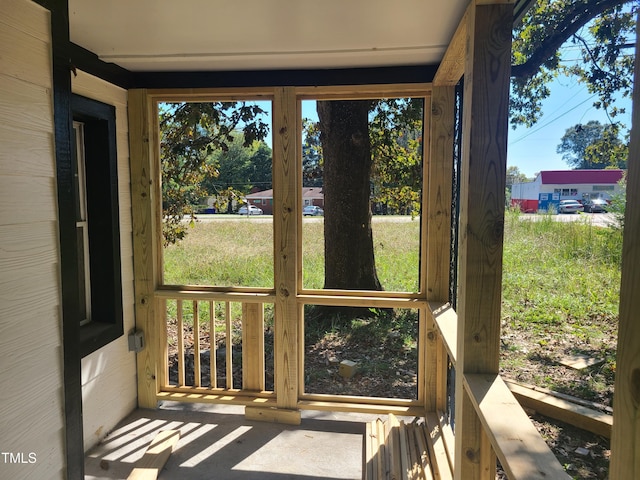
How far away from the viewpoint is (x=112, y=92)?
2.80 metres

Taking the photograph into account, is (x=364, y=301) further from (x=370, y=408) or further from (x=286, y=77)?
(x=286, y=77)

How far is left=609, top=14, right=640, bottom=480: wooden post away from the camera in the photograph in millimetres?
601

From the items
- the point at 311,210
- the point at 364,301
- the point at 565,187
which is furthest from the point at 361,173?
the point at 565,187

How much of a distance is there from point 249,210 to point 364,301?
1195 mm

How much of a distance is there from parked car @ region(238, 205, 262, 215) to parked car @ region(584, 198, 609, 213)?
2473 mm

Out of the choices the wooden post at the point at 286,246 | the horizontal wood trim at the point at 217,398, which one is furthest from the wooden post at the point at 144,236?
the wooden post at the point at 286,246

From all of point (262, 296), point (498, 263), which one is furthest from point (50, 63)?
point (262, 296)

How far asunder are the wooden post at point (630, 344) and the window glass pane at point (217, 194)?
2.62 meters

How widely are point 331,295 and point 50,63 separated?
2192 mm

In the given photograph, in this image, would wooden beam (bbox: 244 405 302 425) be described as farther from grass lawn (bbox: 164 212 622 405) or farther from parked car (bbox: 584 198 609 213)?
parked car (bbox: 584 198 609 213)

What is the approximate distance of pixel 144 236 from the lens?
3.04 metres

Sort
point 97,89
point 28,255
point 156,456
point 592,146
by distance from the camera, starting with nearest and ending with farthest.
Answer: point 28,255
point 156,456
point 97,89
point 592,146

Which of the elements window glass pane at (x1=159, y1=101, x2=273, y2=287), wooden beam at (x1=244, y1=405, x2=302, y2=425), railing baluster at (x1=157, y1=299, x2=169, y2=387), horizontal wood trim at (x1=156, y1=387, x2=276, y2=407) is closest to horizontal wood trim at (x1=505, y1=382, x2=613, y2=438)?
wooden beam at (x1=244, y1=405, x2=302, y2=425)

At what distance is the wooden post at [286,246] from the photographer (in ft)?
9.42
